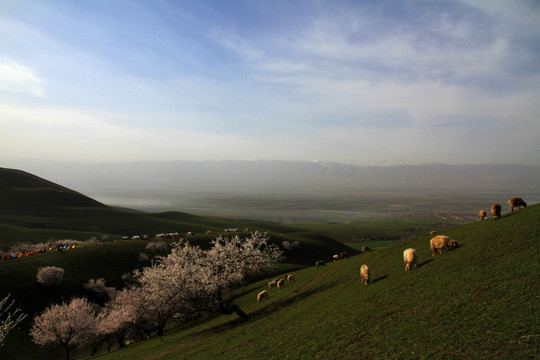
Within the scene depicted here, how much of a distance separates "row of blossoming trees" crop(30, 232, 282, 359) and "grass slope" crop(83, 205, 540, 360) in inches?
183

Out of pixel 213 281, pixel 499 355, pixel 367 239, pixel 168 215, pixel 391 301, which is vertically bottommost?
pixel 367 239

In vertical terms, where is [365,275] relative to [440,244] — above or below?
below

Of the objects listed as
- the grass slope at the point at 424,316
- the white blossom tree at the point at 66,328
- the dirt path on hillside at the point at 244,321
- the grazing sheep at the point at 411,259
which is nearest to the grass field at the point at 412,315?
the grass slope at the point at 424,316

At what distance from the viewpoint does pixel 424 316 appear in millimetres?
17125

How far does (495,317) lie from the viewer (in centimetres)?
1466

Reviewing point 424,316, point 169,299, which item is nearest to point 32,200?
point 169,299

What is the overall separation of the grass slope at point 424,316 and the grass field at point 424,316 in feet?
0.17

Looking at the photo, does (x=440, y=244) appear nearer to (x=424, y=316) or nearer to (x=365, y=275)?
(x=365, y=275)

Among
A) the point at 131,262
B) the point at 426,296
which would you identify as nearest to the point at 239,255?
the point at 426,296

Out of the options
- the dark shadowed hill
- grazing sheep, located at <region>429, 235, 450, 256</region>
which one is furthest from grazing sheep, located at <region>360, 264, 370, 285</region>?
the dark shadowed hill

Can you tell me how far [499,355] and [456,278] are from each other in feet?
33.6

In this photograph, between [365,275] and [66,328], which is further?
[66,328]

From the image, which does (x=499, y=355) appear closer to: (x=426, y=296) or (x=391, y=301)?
(x=426, y=296)

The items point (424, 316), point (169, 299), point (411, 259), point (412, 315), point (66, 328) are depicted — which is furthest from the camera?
point (66, 328)
